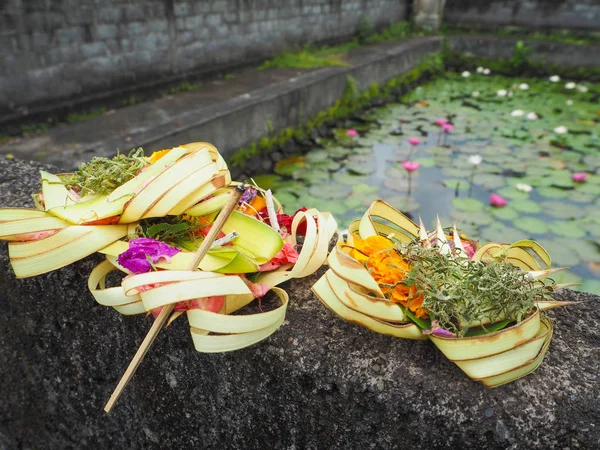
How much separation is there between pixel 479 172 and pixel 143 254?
3.28 metres

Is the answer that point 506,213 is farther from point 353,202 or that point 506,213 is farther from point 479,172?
point 353,202

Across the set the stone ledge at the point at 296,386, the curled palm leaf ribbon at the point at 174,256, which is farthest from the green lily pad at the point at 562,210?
the curled palm leaf ribbon at the point at 174,256

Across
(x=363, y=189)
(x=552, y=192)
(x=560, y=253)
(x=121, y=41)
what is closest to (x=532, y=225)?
(x=560, y=253)

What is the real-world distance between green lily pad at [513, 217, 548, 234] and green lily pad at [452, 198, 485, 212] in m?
0.25

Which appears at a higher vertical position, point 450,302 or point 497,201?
point 450,302

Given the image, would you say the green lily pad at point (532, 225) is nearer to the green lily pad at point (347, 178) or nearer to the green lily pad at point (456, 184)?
the green lily pad at point (456, 184)

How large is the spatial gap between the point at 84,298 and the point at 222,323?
417 mm

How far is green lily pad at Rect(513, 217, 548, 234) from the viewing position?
9.27ft

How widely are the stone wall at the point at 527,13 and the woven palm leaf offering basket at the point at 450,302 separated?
7.76 meters

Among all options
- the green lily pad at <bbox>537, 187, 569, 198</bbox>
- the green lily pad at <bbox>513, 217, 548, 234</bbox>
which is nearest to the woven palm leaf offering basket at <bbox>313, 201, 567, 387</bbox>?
the green lily pad at <bbox>513, 217, 548, 234</bbox>

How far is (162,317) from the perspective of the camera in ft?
2.31

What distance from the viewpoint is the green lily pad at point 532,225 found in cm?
283

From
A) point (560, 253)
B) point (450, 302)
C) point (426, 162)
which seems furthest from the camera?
point (426, 162)

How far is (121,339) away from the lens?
93cm
